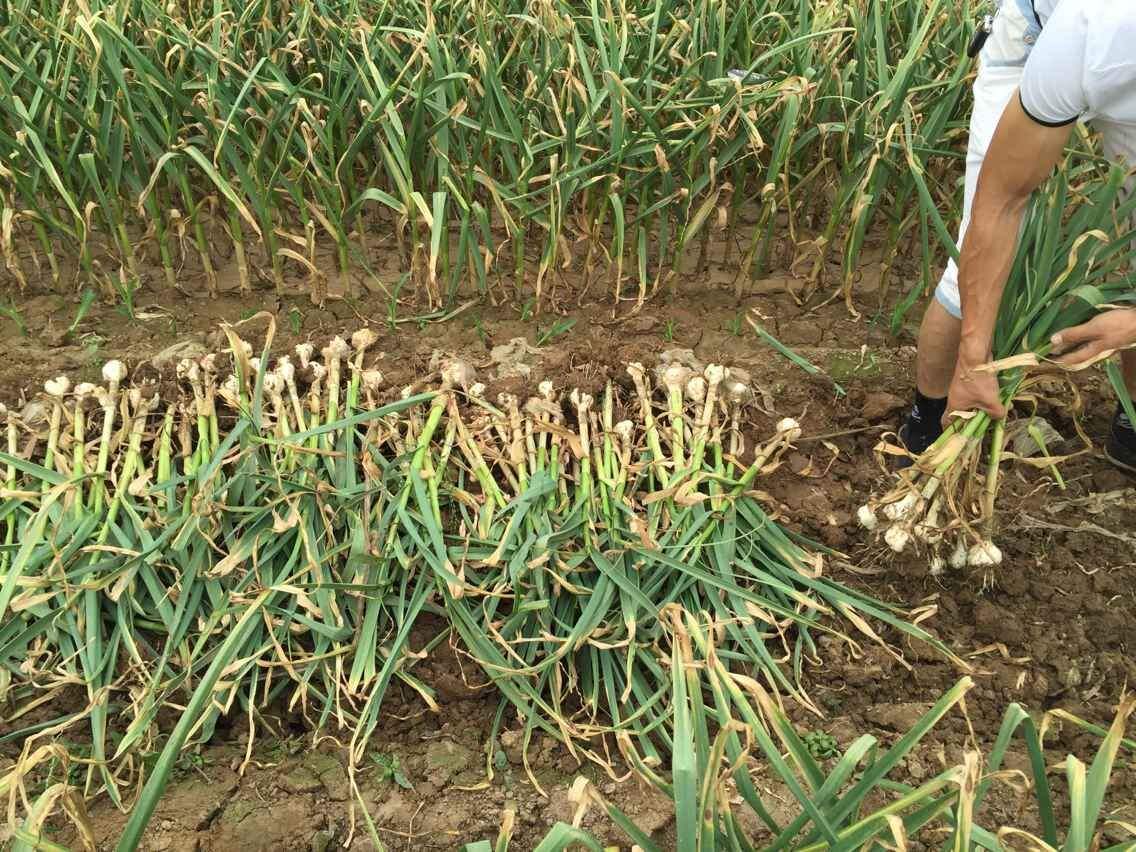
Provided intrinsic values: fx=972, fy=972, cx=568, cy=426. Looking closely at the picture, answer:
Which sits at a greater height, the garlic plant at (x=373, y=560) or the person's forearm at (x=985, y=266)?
the person's forearm at (x=985, y=266)

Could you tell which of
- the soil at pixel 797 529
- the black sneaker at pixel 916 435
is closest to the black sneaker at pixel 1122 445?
the soil at pixel 797 529

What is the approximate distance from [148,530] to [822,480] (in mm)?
1224

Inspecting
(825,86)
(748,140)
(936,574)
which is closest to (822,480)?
(936,574)

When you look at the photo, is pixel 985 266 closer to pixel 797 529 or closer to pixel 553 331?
pixel 797 529

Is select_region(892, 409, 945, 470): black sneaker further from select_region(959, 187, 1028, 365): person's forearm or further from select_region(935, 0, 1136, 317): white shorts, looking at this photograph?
select_region(959, 187, 1028, 365): person's forearm

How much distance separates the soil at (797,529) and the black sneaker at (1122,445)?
0.09 feet

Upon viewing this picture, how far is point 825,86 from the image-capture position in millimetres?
2068

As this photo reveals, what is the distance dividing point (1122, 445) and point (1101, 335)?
540 millimetres

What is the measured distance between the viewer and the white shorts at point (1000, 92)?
1.55 metres

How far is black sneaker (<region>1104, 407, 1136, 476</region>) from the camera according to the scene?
1.90m

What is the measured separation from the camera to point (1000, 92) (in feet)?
5.48

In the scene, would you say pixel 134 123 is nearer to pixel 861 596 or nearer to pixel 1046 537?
pixel 861 596

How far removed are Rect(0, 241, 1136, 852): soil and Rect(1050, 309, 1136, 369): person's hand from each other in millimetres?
279

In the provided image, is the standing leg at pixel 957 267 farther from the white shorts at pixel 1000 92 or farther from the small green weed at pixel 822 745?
the small green weed at pixel 822 745
